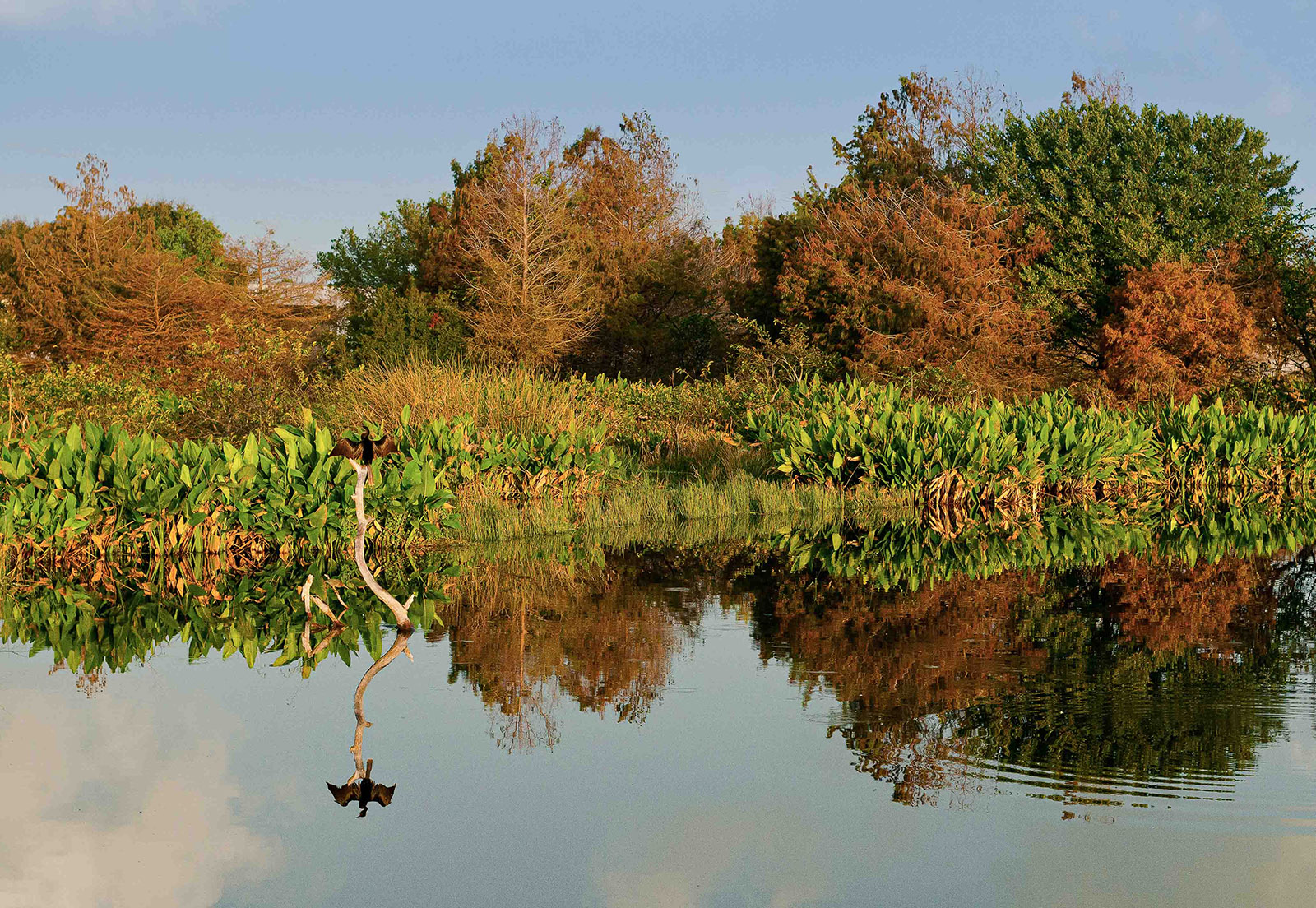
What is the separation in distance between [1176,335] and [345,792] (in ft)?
84.2

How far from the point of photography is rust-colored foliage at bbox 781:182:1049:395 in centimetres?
2830

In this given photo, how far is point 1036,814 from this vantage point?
14.7 feet

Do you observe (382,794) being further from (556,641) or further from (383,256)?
(383,256)

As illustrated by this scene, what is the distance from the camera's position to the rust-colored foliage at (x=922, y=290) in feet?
92.8

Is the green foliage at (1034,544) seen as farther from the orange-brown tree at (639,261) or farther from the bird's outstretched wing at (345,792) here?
the orange-brown tree at (639,261)

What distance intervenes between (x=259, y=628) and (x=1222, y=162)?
90.3 ft

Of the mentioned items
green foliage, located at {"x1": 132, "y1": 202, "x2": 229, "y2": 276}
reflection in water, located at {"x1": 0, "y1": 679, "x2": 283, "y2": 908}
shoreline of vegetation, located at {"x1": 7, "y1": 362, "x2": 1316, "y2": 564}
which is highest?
green foliage, located at {"x1": 132, "y1": 202, "x2": 229, "y2": 276}

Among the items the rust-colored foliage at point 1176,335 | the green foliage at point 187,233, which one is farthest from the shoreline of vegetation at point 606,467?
the green foliage at point 187,233

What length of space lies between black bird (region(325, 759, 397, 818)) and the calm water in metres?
0.05

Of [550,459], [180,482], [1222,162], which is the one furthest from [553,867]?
[1222,162]

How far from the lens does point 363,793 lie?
4.81 m

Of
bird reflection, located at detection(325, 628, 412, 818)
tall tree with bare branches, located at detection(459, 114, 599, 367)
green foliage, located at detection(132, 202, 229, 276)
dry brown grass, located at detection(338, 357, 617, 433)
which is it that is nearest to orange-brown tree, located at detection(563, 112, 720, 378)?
tall tree with bare branches, located at detection(459, 114, 599, 367)

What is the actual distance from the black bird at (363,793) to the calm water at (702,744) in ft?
0.16

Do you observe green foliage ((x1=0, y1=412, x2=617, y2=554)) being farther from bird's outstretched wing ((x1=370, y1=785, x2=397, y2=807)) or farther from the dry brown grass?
bird's outstretched wing ((x1=370, y1=785, x2=397, y2=807))
